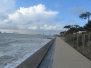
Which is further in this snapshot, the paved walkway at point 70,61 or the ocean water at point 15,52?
the ocean water at point 15,52

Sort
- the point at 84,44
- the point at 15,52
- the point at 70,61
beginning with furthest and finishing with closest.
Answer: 1. the point at 15,52
2. the point at 84,44
3. the point at 70,61

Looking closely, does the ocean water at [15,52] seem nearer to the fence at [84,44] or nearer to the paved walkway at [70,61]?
the paved walkway at [70,61]

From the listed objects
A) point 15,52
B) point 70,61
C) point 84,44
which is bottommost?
point 15,52

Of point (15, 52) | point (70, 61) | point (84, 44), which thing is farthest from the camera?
point (15, 52)

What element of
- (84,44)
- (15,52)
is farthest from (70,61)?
(15,52)

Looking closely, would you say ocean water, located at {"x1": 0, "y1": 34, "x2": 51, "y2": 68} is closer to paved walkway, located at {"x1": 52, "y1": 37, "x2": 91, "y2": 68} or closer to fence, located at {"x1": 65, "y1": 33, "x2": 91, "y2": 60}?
paved walkway, located at {"x1": 52, "y1": 37, "x2": 91, "y2": 68}

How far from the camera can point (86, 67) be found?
8992 mm

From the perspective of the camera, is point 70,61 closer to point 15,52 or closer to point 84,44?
point 84,44

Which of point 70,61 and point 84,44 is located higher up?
point 84,44

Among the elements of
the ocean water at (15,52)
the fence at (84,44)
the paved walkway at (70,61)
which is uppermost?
the fence at (84,44)

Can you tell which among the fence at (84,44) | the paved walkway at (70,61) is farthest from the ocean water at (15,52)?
the fence at (84,44)

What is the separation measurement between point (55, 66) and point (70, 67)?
0.73m

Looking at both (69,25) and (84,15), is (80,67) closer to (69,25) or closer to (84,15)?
(84,15)

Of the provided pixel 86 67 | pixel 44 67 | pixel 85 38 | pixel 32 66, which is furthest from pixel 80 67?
pixel 85 38
